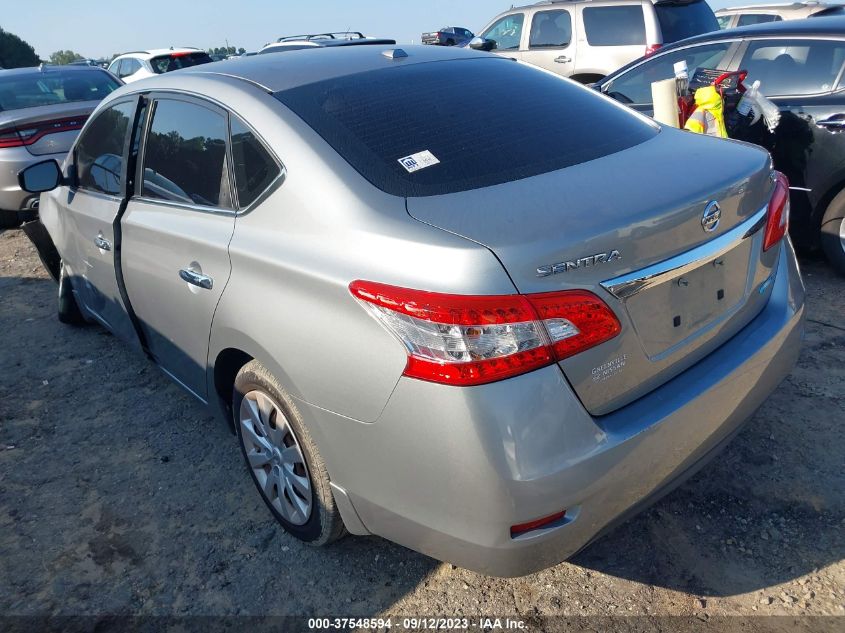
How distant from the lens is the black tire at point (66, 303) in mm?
4570

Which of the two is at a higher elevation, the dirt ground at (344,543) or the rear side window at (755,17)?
the dirt ground at (344,543)

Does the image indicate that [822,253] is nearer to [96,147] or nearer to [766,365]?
[766,365]

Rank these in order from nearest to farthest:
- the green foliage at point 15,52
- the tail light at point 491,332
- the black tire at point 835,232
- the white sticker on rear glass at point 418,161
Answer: the tail light at point 491,332 < the white sticker on rear glass at point 418,161 < the black tire at point 835,232 < the green foliage at point 15,52

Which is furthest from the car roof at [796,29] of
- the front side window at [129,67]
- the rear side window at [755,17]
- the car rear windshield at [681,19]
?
the front side window at [129,67]

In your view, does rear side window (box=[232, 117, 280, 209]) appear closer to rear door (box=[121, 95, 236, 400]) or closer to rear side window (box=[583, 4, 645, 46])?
rear door (box=[121, 95, 236, 400])

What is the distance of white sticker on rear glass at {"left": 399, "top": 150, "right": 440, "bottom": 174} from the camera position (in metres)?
2.13

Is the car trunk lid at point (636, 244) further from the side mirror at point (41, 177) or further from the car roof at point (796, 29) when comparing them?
the car roof at point (796, 29)

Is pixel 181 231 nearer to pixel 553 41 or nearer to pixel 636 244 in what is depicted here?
pixel 636 244

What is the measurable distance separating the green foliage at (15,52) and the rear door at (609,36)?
Answer: 151 ft

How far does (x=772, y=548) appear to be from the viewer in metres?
2.38

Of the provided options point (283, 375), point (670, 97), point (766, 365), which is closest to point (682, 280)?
point (766, 365)

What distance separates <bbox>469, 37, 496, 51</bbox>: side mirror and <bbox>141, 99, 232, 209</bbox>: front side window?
25.3 feet

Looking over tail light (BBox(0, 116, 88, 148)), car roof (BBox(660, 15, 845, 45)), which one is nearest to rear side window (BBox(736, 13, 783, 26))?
car roof (BBox(660, 15, 845, 45))

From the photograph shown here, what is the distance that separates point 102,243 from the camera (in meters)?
3.41
